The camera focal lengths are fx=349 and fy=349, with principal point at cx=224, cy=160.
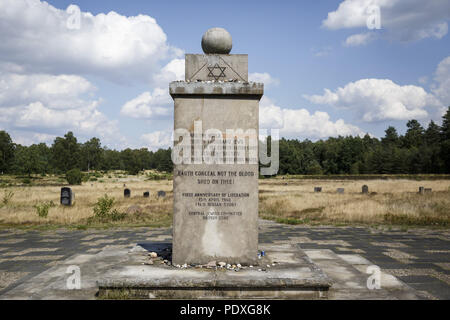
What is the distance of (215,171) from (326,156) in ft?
315

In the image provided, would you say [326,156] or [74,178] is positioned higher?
[326,156]

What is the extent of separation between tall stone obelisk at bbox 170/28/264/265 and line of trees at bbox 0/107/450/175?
2779 inches

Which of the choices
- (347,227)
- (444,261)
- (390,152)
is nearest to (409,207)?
(347,227)

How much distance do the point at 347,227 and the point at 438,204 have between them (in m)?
6.24

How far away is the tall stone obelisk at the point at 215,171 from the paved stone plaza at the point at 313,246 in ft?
5.49

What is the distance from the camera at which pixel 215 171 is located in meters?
5.68

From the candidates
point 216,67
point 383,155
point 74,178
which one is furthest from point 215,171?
point 383,155

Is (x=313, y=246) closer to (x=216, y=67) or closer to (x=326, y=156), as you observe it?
(x=216, y=67)

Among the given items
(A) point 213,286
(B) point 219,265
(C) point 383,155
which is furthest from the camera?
(C) point 383,155

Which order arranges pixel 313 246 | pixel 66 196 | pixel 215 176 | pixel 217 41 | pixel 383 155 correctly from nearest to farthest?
pixel 215 176, pixel 217 41, pixel 313 246, pixel 66 196, pixel 383 155

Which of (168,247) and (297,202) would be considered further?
(297,202)

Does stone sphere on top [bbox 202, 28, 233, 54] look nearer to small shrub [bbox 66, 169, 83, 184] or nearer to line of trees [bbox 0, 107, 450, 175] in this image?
small shrub [bbox 66, 169, 83, 184]

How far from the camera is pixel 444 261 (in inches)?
282

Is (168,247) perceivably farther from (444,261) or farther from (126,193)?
(126,193)
